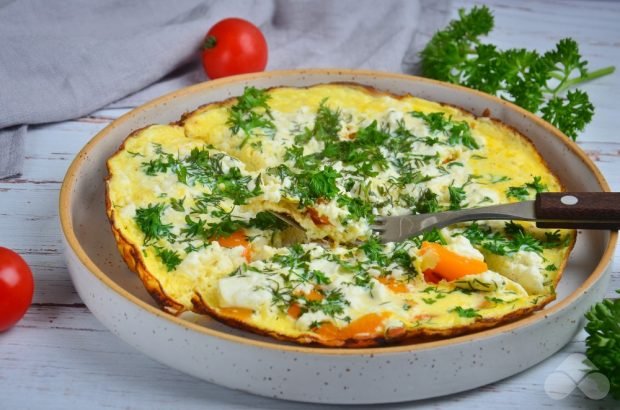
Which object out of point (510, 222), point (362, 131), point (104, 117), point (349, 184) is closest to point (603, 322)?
point (510, 222)

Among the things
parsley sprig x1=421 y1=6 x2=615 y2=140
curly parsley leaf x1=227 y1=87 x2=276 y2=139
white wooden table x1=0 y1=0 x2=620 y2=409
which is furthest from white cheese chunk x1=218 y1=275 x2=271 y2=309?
parsley sprig x1=421 y1=6 x2=615 y2=140

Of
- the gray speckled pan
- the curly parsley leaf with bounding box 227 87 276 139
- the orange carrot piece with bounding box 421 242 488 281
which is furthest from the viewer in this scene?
the curly parsley leaf with bounding box 227 87 276 139

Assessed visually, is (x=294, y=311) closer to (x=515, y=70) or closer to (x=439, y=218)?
(x=439, y=218)

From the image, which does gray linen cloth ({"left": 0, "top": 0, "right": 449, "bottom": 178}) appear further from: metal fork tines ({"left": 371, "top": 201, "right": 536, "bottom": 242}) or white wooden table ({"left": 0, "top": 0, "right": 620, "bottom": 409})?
metal fork tines ({"left": 371, "top": 201, "right": 536, "bottom": 242})

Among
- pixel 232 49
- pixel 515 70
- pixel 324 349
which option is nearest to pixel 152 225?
pixel 324 349


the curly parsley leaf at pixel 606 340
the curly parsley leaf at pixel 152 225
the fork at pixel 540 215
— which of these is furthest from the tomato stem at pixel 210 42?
the curly parsley leaf at pixel 606 340

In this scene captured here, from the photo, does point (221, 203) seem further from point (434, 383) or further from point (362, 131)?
point (434, 383)
